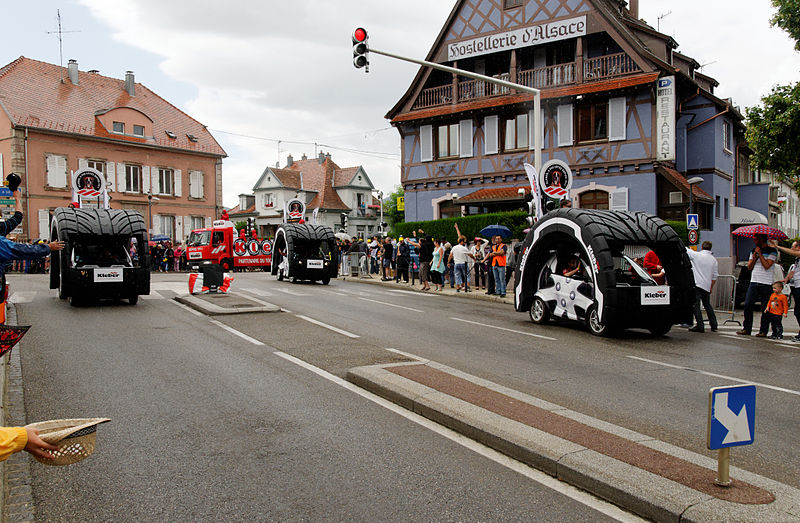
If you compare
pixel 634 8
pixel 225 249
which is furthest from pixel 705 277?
pixel 225 249

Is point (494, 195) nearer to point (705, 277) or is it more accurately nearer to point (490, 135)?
point (490, 135)

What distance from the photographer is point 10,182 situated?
8.68 metres

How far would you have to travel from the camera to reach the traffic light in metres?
15.8

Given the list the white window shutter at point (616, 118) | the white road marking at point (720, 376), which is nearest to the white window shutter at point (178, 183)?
the white window shutter at point (616, 118)

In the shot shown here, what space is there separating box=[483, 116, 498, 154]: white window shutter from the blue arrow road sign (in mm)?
25809

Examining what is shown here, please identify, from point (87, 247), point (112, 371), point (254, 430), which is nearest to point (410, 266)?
point (87, 247)

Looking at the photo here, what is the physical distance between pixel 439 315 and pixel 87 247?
9.38 m

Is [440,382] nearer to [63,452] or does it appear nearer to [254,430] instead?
[254,430]

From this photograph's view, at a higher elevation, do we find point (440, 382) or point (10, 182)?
point (10, 182)

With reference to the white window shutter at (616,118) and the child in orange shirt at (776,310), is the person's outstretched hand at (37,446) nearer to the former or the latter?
the child in orange shirt at (776,310)

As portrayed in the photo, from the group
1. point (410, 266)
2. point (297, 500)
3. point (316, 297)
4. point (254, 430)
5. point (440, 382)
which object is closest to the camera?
point (297, 500)

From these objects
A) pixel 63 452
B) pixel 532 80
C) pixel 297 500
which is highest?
pixel 532 80

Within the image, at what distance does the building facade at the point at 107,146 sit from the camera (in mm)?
40562

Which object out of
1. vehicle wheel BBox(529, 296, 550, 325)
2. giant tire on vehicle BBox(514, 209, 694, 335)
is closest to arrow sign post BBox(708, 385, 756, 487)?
giant tire on vehicle BBox(514, 209, 694, 335)
